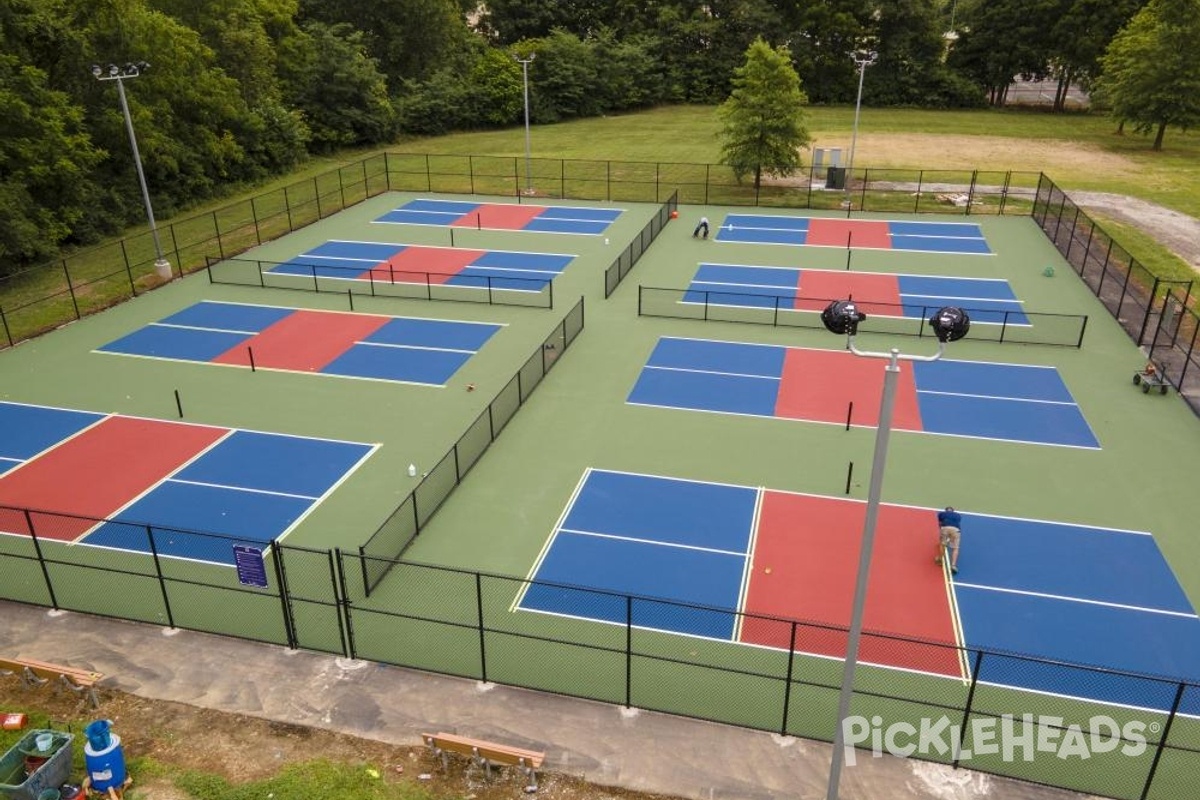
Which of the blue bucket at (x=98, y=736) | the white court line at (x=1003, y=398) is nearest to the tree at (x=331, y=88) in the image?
the white court line at (x=1003, y=398)

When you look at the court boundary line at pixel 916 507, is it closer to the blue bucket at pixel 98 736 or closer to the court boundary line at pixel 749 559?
the court boundary line at pixel 749 559

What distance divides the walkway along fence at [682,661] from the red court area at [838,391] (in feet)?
28.6

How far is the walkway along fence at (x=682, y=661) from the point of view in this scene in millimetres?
12352

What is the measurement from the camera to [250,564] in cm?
1370

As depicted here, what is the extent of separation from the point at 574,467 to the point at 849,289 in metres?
16.9

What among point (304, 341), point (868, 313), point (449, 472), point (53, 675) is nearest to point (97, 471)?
point (53, 675)

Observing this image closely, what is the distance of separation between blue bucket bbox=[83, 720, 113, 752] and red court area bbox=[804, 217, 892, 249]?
33.6 m

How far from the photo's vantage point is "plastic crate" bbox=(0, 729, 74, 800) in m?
11.1

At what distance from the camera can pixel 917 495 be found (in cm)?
1909

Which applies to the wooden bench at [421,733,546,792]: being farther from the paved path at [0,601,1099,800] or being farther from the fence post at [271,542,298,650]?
the fence post at [271,542,298,650]

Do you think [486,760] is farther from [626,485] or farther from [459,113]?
[459,113]

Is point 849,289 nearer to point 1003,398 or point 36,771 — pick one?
point 1003,398

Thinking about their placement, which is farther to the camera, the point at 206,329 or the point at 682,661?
the point at 206,329

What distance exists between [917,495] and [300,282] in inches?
972
